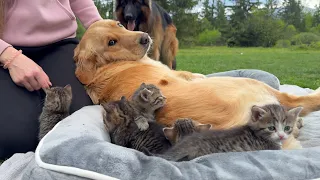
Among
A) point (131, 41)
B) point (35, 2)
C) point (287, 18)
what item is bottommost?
point (287, 18)

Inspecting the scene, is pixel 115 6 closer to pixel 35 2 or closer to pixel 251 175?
pixel 35 2

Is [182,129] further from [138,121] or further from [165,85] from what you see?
[165,85]

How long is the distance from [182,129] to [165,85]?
498 millimetres

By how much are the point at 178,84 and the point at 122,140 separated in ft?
1.82

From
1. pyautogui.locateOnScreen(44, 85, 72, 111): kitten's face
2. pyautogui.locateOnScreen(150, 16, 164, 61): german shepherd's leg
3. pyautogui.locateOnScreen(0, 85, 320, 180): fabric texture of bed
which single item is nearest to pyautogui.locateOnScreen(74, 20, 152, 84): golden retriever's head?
pyautogui.locateOnScreen(44, 85, 72, 111): kitten's face

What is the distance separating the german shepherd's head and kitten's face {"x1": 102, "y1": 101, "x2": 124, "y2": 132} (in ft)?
11.9

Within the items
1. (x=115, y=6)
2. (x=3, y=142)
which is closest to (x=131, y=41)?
(x=3, y=142)

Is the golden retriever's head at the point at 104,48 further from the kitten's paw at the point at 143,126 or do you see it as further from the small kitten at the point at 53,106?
the kitten's paw at the point at 143,126

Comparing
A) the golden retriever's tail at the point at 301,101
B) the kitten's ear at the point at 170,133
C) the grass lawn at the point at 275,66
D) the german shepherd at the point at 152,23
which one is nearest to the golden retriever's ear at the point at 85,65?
the kitten's ear at the point at 170,133

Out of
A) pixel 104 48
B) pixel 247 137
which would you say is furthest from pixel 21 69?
pixel 247 137

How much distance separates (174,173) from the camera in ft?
5.54

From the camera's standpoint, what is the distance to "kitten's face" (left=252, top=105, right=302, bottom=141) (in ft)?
6.77

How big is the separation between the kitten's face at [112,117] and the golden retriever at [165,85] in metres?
0.26

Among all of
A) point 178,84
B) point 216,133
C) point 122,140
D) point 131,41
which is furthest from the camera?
point 131,41
